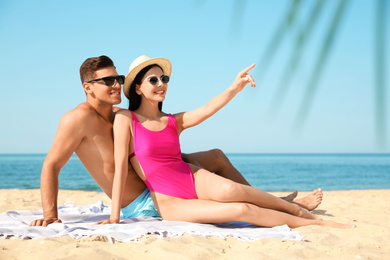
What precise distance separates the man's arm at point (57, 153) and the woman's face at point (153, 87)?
27.1 inches

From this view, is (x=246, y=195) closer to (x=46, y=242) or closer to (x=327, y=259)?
(x=327, y=259)

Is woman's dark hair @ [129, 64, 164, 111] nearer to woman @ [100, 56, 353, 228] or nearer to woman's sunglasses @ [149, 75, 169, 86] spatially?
woman @ [100, 56, 353, 228]

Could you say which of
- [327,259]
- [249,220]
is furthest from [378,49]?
[249,220]

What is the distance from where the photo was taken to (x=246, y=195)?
3607mm

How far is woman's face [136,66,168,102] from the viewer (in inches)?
152

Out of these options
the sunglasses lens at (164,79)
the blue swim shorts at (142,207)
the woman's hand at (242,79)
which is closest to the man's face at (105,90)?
the sunglasses lens at (164,79)

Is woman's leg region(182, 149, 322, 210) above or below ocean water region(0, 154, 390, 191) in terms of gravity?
above

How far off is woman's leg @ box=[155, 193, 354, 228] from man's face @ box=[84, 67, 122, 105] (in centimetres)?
104

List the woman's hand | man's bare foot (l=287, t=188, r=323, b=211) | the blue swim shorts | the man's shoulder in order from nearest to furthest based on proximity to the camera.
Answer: the man's shoulder, the woman's hand, the blue swim shorts, man's bare foot (l=287, t=188, r=323, b=211)

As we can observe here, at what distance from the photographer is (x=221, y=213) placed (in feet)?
11.6

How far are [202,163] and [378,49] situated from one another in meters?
4.00

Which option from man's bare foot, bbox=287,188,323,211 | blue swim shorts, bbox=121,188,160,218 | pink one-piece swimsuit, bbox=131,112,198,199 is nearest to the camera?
pink one-piece swimsuit, bbox=131,112,198,199

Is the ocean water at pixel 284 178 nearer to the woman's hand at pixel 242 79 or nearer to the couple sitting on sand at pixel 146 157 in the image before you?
the couple sitting on sand at pixel 146 157

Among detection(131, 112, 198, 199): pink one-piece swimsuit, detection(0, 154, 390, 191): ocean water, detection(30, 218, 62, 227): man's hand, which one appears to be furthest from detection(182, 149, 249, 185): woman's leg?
detection(0, 154, 390, 191): ocean water
